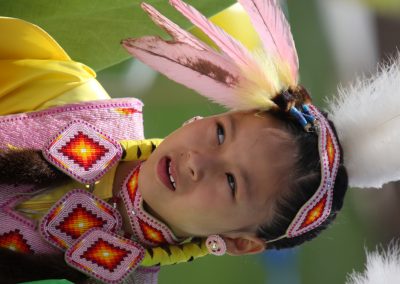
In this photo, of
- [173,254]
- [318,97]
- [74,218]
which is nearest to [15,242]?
[74,218]

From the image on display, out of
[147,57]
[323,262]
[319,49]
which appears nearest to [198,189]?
[147,57]

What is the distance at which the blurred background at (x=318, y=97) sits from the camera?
1.86 meters

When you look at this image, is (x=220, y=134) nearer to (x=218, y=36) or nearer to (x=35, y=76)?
(x=218, y=36)

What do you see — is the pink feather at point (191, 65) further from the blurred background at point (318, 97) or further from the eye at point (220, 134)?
the blurred background at point (318, 97)

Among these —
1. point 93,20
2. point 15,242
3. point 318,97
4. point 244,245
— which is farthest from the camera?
point 318,97

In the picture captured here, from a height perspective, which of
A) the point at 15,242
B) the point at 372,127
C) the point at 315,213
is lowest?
the point at 15,242

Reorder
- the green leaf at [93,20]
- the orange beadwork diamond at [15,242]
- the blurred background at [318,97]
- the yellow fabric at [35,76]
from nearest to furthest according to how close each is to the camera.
Result: the orange beadwork diamond at [15,242], the yellow fabric at [35,76], the green leaf at [93,20], the blurred background at [318,97]

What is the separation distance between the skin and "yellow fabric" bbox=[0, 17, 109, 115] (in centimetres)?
18

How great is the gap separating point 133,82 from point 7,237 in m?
1.11

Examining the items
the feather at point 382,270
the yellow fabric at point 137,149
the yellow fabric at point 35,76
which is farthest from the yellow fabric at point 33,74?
the feather at point 382,270

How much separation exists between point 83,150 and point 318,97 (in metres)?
1.44

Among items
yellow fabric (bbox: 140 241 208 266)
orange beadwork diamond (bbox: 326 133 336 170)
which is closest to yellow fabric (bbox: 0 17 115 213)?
yellow fabric (bbox: 140 241 208 266)

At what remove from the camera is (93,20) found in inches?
44.6

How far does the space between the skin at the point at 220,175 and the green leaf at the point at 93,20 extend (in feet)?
0.95
